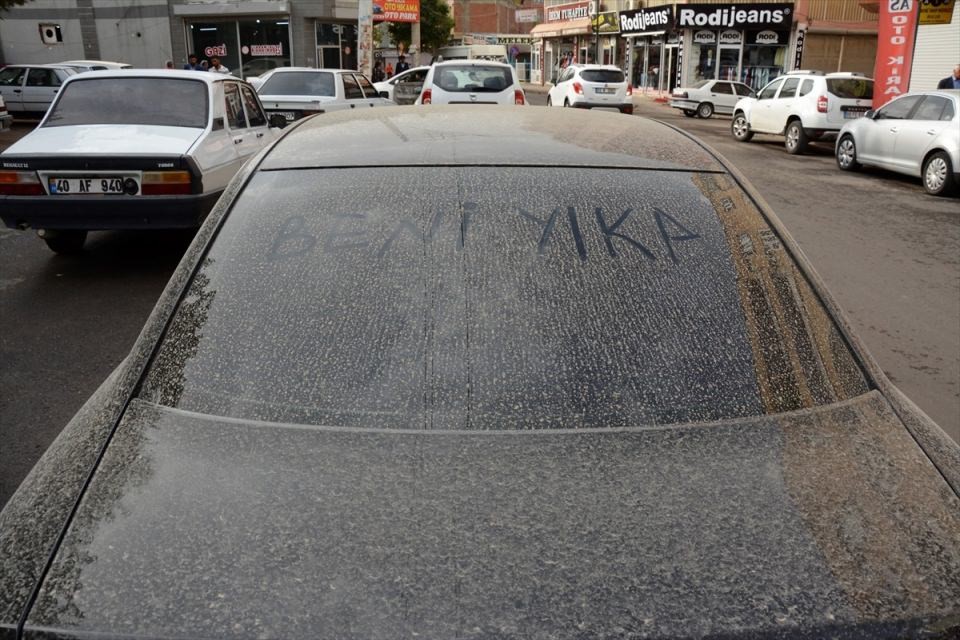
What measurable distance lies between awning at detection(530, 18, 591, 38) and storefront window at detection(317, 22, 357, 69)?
16.5 m

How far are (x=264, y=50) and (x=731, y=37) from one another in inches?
826

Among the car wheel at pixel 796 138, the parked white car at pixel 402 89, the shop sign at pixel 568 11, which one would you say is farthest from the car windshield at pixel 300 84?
the shop sign at pixel 568 11

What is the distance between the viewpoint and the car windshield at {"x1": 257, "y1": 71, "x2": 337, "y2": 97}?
14.7 m

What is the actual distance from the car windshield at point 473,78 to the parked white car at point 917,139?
6.40 metres

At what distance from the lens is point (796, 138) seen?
17.8m

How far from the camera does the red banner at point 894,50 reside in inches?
698

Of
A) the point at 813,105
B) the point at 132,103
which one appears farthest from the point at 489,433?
the point at 813,105

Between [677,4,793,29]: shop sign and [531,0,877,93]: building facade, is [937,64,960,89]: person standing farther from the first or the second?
[677,4,793,29]: shop sign

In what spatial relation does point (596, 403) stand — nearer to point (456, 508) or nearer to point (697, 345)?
point (697, 345)

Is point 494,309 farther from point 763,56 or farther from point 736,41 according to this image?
point 763,56

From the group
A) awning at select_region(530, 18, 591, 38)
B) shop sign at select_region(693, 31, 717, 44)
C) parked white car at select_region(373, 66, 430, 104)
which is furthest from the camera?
awning at select_region(530, 18, 591, 38)

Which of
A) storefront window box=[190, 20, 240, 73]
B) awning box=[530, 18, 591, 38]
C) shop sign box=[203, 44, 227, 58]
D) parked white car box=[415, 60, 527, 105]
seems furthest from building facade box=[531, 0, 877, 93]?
parked white car box=[415, 60, 527, 105]

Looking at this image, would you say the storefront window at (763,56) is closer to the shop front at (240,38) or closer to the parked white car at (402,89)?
the parked white car at (402,89)

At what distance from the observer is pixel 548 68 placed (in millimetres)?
61344
